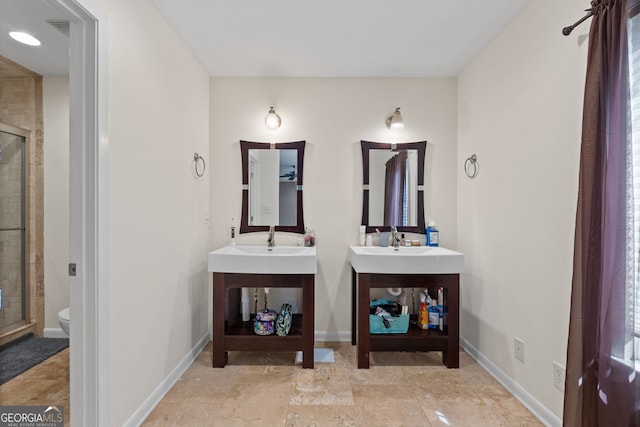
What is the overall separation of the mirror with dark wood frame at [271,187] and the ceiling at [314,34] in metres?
0.66

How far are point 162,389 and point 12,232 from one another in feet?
6.56

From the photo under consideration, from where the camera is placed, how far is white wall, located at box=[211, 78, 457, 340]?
2.54m

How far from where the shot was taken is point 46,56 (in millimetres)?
2186

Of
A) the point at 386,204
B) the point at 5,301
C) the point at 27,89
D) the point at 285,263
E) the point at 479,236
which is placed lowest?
the point at 5,301

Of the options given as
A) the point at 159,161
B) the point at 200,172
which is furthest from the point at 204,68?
the point at 159,161

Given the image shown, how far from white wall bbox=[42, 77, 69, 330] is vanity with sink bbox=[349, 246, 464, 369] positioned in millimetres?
2556

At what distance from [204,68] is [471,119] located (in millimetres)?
2210

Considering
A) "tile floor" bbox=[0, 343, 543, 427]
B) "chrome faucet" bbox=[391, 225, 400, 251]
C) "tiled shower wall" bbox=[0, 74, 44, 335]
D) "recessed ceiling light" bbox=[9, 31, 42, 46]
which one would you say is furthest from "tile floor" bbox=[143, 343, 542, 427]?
"recessed ceiling light" bbox=[9, 31, 42, 46]

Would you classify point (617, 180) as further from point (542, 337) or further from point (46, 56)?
point (46, 56)

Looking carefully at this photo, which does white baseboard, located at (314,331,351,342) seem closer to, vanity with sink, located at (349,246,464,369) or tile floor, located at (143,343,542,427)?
tile floor, located at (143,343,542,427)

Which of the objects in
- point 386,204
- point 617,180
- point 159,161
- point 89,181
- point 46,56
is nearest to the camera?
point 617,180

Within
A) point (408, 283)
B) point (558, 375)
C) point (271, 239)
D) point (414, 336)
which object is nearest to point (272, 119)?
point (271, 239)

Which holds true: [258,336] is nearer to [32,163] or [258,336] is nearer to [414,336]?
[414,336]

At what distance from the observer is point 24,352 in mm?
2232
